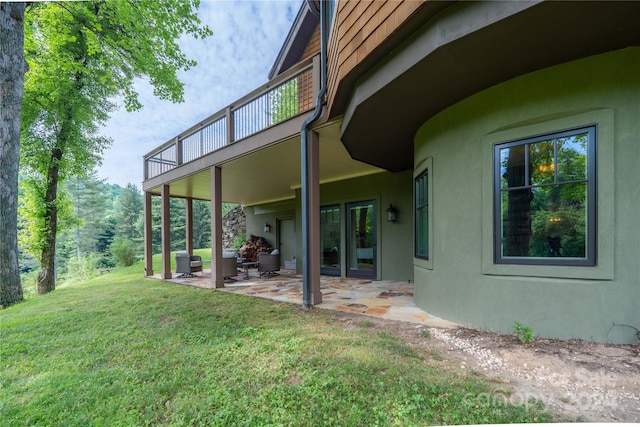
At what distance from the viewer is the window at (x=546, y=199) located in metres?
2.67

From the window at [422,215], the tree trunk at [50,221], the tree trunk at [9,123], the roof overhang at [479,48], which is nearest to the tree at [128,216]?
the tree trunk at [50,221]

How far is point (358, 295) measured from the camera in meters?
5.17

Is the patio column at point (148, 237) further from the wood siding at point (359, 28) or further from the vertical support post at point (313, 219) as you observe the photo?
the wood siding at point (359, 28)

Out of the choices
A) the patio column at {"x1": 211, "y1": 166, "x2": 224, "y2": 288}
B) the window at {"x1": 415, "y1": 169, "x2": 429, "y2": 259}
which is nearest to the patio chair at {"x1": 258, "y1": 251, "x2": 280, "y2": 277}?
the patio column at {"x1": 211, "y1": 166, "x2": 224, "y2": 288}

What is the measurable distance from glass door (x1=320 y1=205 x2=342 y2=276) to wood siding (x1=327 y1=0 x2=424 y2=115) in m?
4.42

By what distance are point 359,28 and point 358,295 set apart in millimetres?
4196

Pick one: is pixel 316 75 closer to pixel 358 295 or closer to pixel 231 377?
pixel 358 295

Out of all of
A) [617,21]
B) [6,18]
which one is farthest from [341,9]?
[6,18]

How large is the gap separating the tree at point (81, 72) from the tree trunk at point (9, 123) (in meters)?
1.79

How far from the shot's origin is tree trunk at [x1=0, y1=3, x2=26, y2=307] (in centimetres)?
501

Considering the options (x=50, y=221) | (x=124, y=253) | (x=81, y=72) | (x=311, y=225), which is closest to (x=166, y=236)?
(x=50, y=221)

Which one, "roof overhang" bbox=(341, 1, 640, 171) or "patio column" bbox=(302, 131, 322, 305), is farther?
"patio column" bbox=(302, 131, 322, 305)

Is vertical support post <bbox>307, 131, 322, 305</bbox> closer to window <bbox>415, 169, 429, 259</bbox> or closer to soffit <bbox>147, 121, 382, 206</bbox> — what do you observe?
soffit <bbox>147, 121, 382, 206</bbox>

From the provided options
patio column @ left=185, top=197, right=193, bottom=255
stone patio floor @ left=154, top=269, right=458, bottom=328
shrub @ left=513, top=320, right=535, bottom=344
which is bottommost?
stone patio floor @ left=154, top=269, right=458, bottom=328
